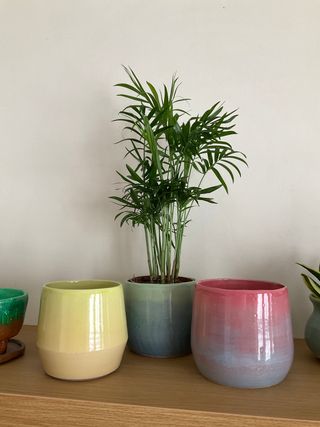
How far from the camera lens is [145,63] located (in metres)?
0.77

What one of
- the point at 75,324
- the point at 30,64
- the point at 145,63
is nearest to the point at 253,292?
the point at 75,324

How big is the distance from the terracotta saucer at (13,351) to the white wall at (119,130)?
18 centimetres

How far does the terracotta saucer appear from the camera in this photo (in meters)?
0.57

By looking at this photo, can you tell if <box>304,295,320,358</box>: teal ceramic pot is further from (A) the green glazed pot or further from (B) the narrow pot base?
(A) the green glazed pot

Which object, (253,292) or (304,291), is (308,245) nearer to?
(304,291)

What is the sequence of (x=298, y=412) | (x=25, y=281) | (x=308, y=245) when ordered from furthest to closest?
(x=25, y=281) < (x=308, y=245) < (x=298, y=412)

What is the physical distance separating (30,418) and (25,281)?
1.29ft

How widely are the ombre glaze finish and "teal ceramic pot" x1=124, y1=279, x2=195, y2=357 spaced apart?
Answer: 0.28ft

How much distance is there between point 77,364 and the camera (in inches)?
19.8

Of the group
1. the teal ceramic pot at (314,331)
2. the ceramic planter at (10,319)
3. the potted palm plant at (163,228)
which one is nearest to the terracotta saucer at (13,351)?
the ceramic planter at (10,319)

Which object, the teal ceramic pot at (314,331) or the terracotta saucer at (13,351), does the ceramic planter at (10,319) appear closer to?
the terracotta saucer at (13,351)

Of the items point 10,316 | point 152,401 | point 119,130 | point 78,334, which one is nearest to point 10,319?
point 10,316

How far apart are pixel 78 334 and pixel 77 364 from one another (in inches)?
1.4

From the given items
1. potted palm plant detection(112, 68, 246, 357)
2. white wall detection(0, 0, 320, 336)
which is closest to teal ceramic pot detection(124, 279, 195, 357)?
potted palm plant detection(112, 68, 246, 357)
